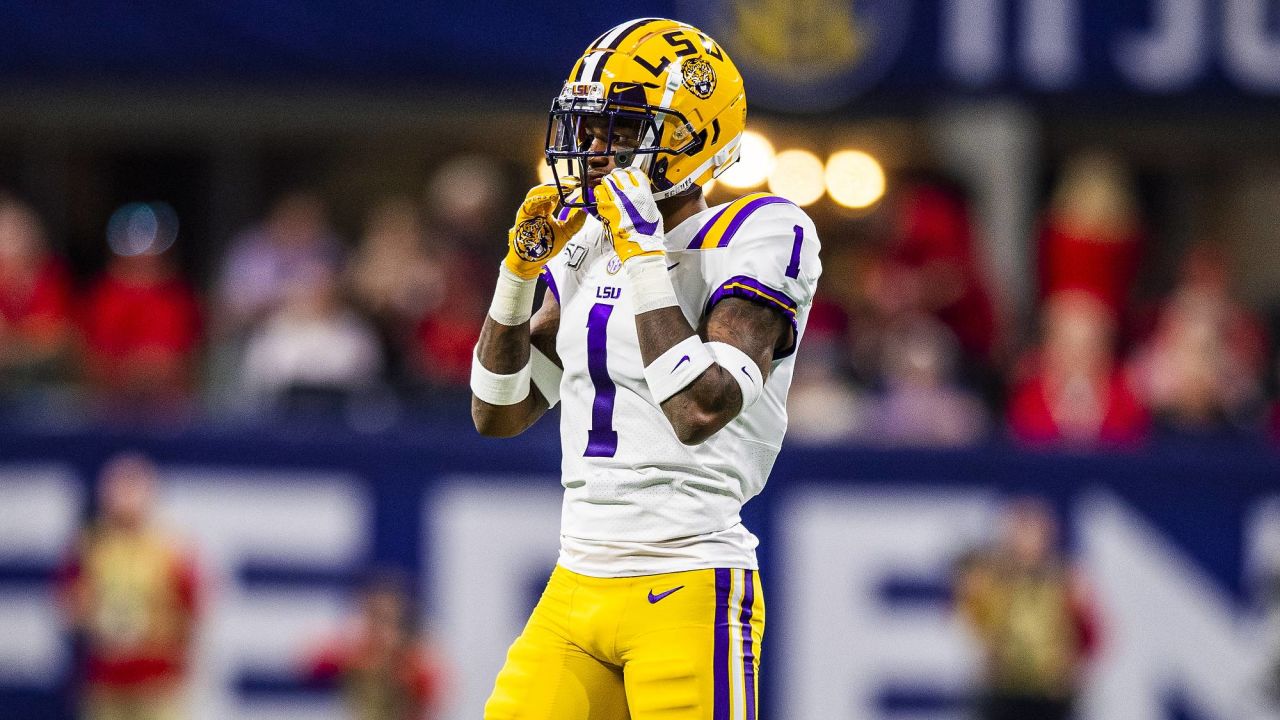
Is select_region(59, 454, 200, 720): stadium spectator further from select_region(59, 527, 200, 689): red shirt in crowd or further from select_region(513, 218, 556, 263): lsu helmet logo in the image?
select_region(513, 218, 556, 263): lsu helmet logo

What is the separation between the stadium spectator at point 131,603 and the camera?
25.3ft

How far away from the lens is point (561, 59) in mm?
8766

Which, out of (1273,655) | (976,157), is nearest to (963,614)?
(1273,655)

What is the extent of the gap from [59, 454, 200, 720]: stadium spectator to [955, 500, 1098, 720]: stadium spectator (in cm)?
337

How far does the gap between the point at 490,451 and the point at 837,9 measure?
280 centimetres

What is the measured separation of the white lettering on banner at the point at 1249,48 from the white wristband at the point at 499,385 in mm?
5832

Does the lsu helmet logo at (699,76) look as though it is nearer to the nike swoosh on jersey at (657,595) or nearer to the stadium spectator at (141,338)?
the nike swoosh on jersey at (657,595)

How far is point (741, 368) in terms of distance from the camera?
3479 mm

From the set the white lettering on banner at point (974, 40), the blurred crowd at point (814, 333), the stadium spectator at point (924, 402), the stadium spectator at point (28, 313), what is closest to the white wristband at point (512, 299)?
the blurred crowd at point (814, 333)

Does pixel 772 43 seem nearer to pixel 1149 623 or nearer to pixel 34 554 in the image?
pixel 1149 623

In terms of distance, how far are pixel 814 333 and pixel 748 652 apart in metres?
4.91

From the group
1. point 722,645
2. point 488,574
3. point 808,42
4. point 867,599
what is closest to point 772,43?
point 808,42

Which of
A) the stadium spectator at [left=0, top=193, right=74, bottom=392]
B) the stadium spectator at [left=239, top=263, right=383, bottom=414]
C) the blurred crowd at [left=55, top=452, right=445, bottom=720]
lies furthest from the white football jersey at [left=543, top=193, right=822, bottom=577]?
the stadium spectator at [left=0, top=193, right=74, bottom=392]

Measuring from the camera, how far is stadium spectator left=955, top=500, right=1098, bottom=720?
24.0 ft
